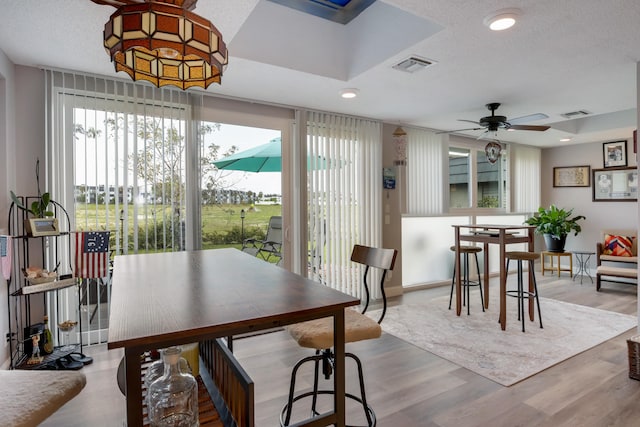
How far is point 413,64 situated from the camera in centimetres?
283

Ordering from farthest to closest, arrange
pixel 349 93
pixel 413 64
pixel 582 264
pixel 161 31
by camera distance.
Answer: pixel 582 264
pixel 349 93
pixel 413 64
pixel 161 31

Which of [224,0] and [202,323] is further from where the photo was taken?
[224,0]

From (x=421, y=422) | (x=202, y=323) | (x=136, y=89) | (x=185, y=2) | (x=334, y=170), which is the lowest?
(x=421, y=422)

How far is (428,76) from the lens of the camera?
122 inches

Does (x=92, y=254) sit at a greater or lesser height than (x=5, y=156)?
lesser

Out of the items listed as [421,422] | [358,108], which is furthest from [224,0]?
[421,422]

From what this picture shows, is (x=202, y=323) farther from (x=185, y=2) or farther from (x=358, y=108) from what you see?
(x=358, y=108)

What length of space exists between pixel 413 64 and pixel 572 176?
5411 millimetres

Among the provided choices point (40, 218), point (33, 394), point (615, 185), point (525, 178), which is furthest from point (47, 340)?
point (615, 185)

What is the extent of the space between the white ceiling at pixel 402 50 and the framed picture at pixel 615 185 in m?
2.26

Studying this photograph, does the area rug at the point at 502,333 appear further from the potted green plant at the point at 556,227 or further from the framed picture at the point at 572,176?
the framed picture at the point at 572,176

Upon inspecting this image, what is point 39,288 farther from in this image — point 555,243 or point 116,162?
point 555,243

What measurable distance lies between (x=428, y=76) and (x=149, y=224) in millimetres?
2857

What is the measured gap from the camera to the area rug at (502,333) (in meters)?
2.79
